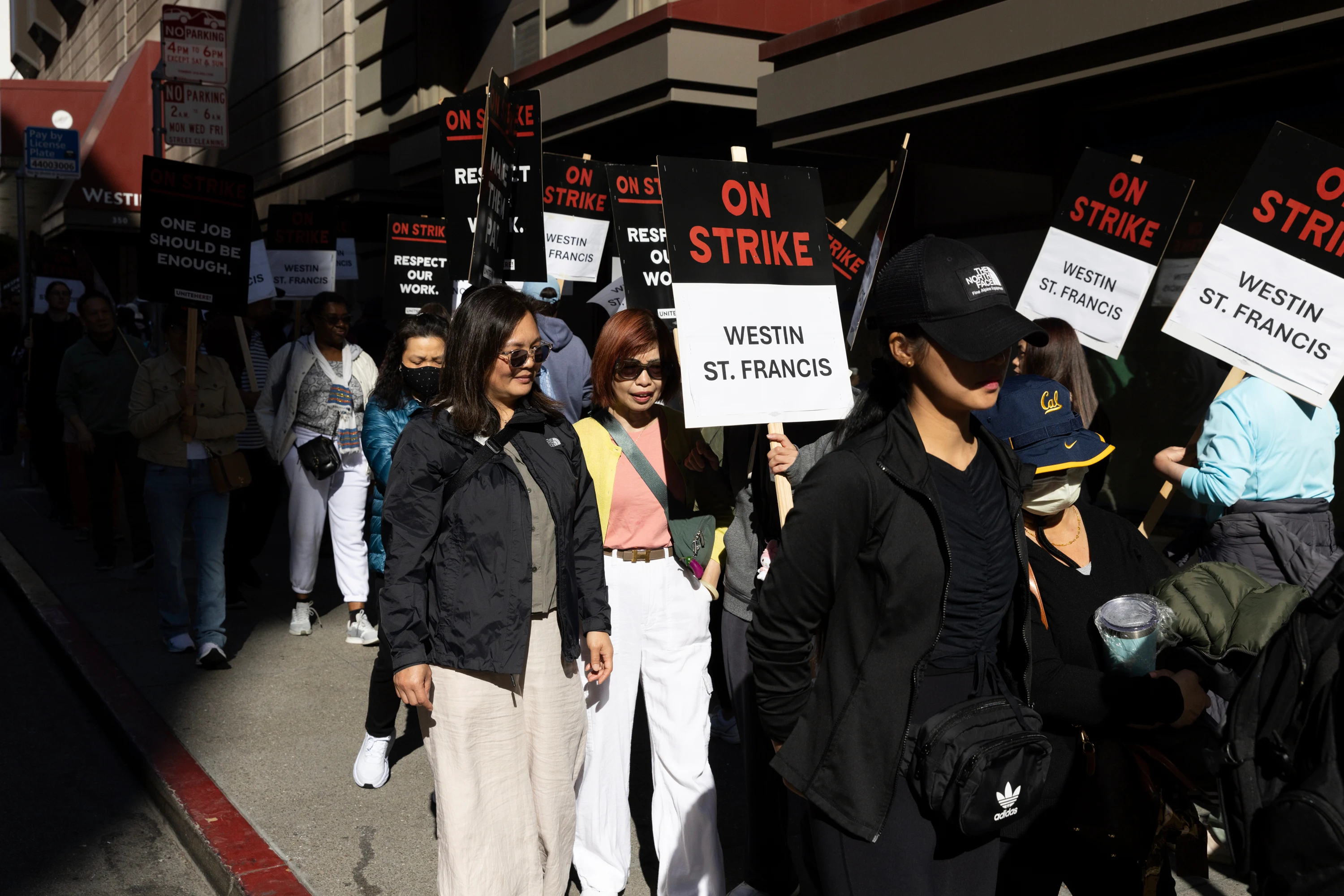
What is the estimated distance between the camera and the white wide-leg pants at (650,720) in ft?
13.0

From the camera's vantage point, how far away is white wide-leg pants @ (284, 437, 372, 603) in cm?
724

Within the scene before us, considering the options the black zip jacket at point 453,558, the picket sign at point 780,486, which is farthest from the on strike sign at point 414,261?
the black zip jacket at point 453,558

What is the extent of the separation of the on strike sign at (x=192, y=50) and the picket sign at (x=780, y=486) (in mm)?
9636

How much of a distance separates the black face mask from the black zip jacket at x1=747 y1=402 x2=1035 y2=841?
Result: 3.42m

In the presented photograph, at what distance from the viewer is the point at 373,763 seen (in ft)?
16.9

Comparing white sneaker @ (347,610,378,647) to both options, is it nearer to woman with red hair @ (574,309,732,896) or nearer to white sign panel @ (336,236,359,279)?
woman with red hair @ (574,309,732,896)

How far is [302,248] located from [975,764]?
9.79 meters

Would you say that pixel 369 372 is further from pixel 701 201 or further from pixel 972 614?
pixel 972 614

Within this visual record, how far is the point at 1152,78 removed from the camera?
7164mm

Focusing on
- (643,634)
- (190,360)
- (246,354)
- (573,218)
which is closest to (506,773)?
(643,634)

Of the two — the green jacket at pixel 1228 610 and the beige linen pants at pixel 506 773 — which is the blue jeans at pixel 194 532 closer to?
the beige linen pants at pixel 506 773

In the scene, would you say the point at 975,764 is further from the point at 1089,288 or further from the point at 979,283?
the point at 1089,288

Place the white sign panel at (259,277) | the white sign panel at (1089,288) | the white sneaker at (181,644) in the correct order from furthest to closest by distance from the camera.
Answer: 1. the white sign panel at (259,277)
2. the white sneaker at (181,644)
3. the white sign panel at (1089,288)

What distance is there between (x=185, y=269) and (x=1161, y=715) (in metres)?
6.67
